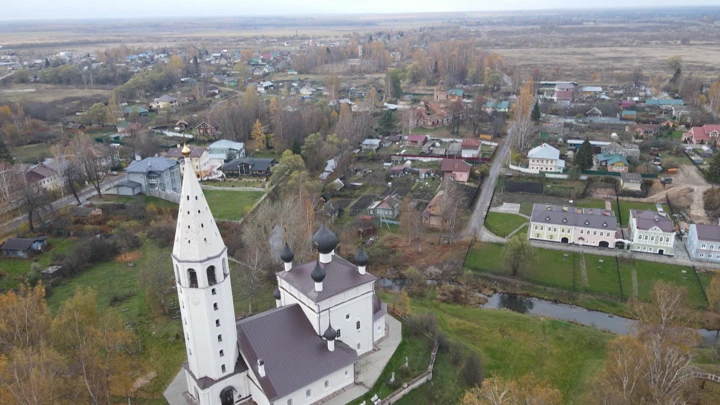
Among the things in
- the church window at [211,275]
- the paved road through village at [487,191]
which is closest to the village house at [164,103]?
the paved road through village at [487,191]

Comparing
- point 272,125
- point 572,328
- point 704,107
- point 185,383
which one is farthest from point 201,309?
point 704,107

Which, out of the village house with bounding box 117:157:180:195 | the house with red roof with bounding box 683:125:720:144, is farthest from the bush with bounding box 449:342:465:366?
the house with red roof with bounding box 683:125:720:144

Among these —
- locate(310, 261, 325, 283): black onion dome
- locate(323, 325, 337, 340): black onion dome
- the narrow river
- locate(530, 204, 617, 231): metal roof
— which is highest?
locate(310, 261, 325, 283): black onion dome

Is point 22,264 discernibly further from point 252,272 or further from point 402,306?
point 402,306

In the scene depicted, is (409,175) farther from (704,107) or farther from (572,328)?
(704,107)

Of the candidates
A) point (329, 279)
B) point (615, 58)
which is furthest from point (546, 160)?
point (615, 58)

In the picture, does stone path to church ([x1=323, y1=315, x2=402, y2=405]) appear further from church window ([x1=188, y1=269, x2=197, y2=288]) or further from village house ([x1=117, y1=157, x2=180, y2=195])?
village house ([x1=117, y1=157, x2=180, y2=195])
